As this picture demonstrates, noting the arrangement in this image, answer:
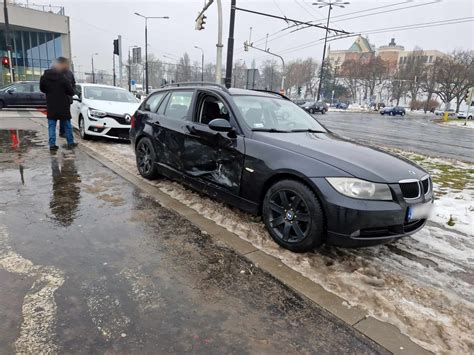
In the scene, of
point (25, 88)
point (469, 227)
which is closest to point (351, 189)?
point (469, 227)

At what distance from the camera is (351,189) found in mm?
3201

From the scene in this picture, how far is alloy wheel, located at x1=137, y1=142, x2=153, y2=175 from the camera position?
589 cm

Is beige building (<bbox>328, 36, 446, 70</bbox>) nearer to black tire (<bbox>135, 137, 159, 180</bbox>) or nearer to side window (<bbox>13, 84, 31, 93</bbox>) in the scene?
side window (<bbox>13, 84, 31, 93</bbox>)

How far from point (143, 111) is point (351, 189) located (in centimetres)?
422

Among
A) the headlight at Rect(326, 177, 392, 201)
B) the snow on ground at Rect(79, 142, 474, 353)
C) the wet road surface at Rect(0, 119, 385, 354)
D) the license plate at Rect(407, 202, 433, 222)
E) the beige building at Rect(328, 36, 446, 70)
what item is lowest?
the wet road surface at Rect(0, 119, 385, 354)

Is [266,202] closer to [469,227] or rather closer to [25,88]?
[469,227]

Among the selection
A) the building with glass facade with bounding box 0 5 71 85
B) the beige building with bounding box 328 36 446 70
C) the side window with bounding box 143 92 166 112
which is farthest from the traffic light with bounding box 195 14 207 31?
the beige building with bounding box 328 36 446 70

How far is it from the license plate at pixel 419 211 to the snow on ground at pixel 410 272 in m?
0.49

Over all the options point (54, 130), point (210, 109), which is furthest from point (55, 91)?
→ point (210, 109)

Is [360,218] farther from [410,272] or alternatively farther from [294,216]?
[410,272]

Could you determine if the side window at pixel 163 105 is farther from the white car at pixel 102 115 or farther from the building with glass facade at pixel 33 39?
the building with glass facade at pixel 33 39

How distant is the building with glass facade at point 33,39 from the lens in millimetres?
36062

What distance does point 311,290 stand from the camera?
299 cm

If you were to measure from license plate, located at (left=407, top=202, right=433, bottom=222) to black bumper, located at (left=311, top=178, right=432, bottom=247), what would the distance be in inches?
2.0
